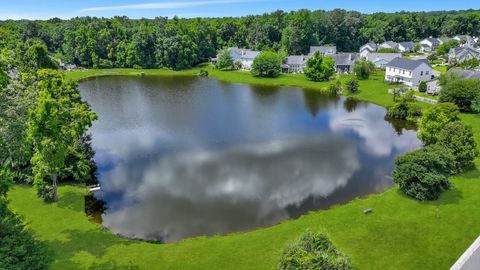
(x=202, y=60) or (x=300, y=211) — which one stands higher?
(x=202, y=60)

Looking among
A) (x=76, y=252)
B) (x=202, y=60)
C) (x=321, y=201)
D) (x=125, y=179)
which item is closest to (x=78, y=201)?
(x=125, y=179)

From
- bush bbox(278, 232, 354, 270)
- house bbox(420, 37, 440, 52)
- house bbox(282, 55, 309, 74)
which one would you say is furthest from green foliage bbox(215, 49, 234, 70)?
bush bbox(278, 232, 354, 270)

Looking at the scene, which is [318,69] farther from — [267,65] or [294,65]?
[267,65]

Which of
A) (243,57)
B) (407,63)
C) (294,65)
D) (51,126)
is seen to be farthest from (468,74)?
(51,126)

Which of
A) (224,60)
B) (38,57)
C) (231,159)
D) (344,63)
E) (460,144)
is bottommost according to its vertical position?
(231,159)

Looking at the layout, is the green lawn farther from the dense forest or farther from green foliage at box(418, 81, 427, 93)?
the dense forest

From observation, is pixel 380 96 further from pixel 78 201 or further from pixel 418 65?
pixel 78 201
